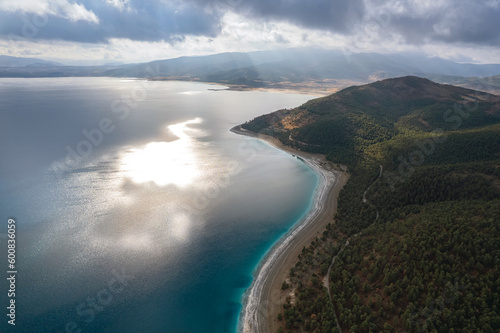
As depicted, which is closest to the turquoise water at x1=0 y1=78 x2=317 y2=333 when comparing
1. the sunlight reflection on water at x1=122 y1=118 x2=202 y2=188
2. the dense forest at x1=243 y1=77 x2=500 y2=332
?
the sunlight reflection on water at x1=122 y1=118 x2=202 y2=188

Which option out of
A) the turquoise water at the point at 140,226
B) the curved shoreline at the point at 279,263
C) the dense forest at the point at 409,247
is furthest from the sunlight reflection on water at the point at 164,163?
the dense forest at the point at 409,247

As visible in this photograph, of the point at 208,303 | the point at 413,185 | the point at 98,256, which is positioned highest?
the point at 413,185

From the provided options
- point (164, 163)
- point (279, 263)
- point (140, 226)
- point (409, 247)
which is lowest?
point (279, 263)

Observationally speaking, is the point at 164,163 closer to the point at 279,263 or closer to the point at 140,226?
the point at 140,226

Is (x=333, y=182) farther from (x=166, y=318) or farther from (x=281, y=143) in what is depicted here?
(x=166, y=318)

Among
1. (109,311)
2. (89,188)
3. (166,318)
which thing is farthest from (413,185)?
(89,188)

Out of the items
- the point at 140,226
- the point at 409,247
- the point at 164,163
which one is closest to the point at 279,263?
the point at 409,247
